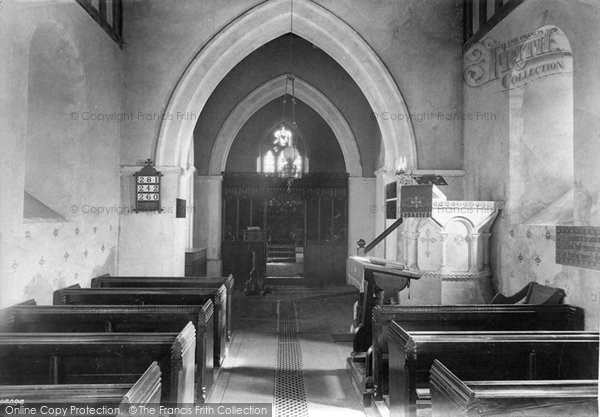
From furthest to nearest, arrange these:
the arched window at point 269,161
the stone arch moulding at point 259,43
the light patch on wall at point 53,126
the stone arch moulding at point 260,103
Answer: the arched window at point 269,161, the stone arch moulding at point 260,103, the stone arch moulding at point 259,43, the light patch on wall at point 53,126

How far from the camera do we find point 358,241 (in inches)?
265

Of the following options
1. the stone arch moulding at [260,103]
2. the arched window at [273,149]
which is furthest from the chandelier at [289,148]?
the stone arch moulding at [260,103]

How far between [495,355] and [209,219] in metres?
8.34

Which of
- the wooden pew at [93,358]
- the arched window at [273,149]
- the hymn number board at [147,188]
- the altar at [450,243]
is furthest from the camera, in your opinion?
the arched window at [273,149]

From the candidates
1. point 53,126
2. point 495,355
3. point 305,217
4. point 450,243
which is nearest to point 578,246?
point 450,243

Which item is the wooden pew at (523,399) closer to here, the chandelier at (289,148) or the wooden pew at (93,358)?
the wooden pew at (93,358)

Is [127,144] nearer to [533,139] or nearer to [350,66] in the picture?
[350,66]

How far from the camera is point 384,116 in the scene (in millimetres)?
7359

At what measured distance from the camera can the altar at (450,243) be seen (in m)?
5.81

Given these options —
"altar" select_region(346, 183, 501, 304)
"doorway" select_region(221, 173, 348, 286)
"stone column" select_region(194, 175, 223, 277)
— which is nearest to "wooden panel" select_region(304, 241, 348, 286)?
"doorway" select_region(221, 173, 348, 286)

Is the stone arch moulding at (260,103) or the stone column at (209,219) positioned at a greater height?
the stone arch moulding at (260,103)

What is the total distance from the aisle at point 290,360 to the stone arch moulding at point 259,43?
8.95 feet

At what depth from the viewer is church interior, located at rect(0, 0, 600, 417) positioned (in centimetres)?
284

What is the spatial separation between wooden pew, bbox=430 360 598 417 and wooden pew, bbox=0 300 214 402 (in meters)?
2.19
